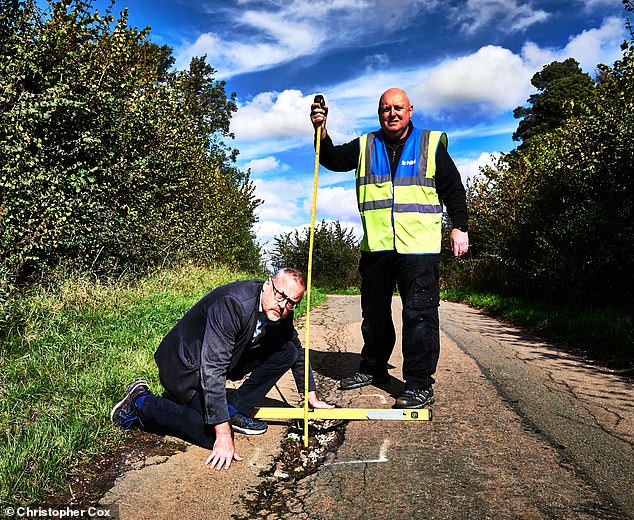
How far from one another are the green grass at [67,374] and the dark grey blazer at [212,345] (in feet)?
1.71

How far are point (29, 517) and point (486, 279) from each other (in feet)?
50.0

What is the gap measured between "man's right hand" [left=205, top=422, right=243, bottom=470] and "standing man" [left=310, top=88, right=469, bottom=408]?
1327mm

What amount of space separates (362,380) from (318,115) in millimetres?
2173

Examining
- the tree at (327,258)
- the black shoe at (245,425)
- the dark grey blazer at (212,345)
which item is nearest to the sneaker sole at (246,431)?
the black shoe at (245,425)

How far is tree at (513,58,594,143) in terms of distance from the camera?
103ft

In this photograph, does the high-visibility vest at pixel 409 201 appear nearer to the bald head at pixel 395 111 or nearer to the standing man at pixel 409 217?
the standing man at pixel 409 217

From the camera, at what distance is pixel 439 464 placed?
3084mm

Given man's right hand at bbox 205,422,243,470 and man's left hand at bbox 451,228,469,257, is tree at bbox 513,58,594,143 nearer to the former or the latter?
man's left hand at bbox 451,228,469,257

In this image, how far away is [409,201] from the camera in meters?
4.29

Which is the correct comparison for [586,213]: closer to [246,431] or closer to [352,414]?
[352,414]

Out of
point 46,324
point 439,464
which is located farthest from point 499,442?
point 46,324

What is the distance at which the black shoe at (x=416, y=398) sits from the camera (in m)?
4.04

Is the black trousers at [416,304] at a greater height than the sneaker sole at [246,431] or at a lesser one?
greater

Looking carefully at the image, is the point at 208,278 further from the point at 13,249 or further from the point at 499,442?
the point at 499,442
